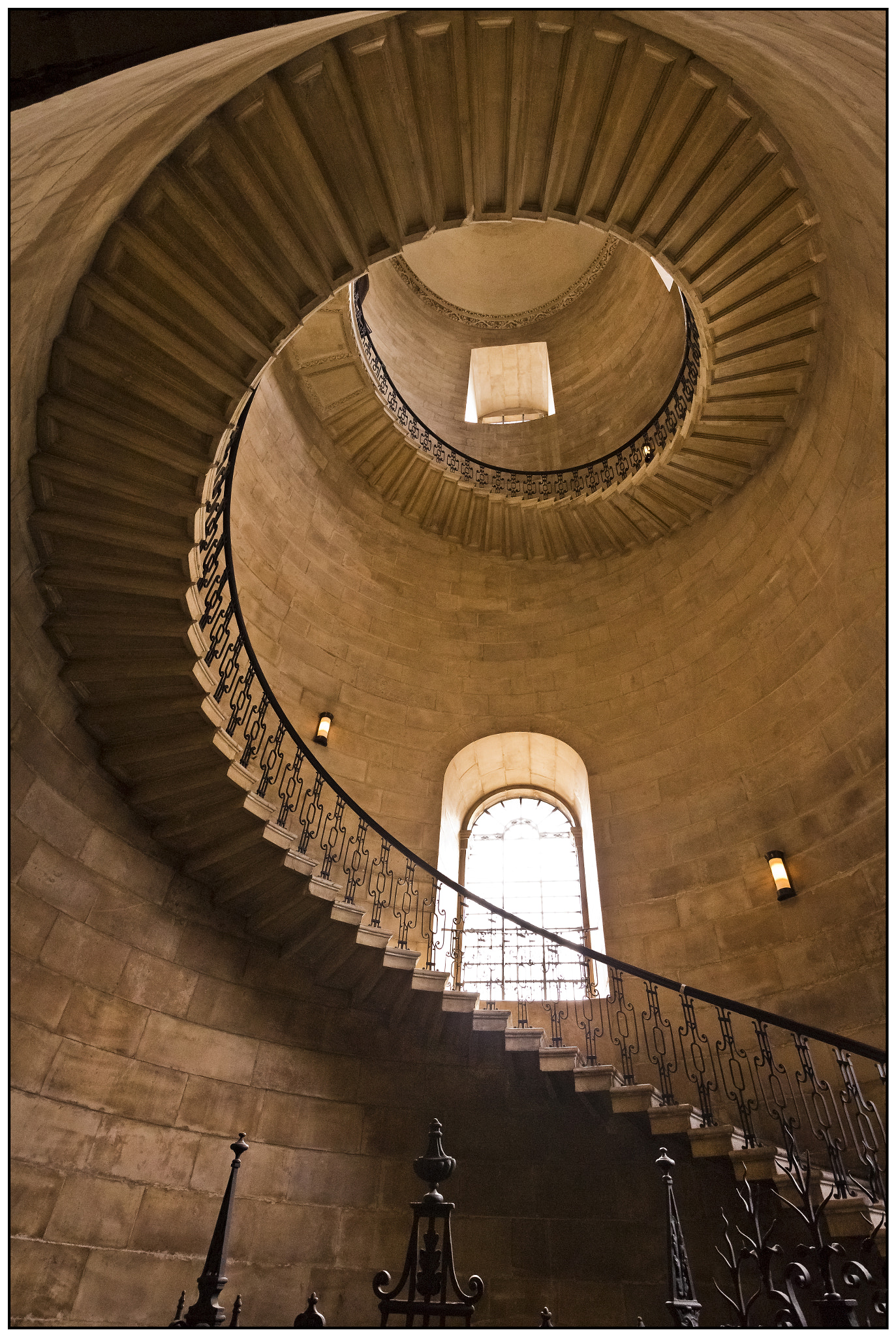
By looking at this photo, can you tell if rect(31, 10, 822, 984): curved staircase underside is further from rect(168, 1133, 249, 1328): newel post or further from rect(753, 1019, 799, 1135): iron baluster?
rect(168, 1133, 249, 1328): newel post

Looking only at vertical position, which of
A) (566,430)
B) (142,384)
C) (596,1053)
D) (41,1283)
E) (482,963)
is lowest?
(41,1283)

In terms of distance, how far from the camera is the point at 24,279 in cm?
359

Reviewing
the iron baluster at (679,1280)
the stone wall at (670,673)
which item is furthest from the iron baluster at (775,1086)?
the iron baluster at (679,1280)

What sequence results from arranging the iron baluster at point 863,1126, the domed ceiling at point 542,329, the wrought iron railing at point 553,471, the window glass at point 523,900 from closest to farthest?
1. the iron baluster at point 863,1126
2. the window glass at point 523,900
3. the wrought iron railing at point 553,471
4. the domed ceiling at point 542,329

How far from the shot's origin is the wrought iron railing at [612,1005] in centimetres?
504

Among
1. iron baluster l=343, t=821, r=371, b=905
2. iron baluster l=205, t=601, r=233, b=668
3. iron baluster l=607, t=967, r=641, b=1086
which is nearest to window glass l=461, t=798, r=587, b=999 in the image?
iron baluster l=607, t=967, r=641, b=1086

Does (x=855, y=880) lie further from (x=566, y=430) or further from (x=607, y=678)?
(x=566, y=430)

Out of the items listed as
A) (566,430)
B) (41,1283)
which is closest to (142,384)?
(41,1283)

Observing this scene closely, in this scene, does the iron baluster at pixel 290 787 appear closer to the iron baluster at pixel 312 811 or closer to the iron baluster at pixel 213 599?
the iron baluster at pixel 312 811

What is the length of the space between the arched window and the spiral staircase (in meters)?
1.42

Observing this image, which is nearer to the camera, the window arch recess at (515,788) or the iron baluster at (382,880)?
the iron baluster at (382,880)

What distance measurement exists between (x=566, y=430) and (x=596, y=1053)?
929cm

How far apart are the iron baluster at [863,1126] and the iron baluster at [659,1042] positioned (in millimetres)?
1290

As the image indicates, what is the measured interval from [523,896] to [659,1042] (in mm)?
2205
